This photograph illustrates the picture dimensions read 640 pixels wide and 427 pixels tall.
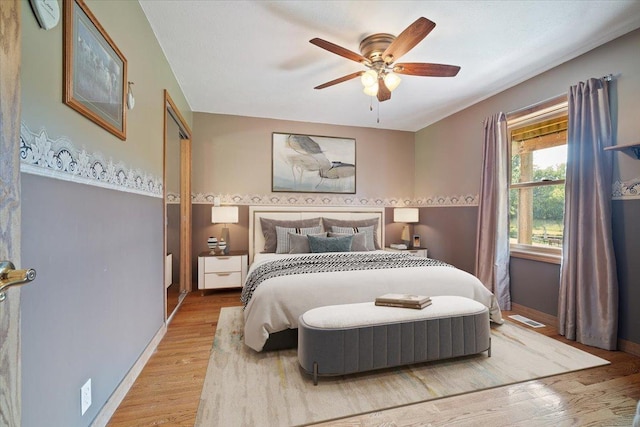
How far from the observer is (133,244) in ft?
6.28

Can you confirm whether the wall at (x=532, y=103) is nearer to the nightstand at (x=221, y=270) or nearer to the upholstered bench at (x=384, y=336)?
the upholstered bench at (x=384, y=336)

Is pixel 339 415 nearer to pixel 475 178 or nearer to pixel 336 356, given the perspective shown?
pixel 336 356

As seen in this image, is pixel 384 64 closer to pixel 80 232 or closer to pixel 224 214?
pixel 80 232

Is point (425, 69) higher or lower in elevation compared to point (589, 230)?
higher

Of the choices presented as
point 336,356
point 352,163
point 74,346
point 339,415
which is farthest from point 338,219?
point 74,346

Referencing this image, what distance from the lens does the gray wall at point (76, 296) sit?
1.02 m

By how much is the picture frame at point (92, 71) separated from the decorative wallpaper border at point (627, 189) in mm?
3722

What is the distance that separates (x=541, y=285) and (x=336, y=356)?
8.25 feet

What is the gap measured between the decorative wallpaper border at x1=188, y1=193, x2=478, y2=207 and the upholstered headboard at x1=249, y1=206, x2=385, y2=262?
134mm

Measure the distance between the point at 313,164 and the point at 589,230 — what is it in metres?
3.36

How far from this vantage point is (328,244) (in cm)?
358

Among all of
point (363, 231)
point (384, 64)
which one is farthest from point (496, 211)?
point (384, 64)

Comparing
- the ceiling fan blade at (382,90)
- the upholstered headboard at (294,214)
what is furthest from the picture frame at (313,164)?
the ceiling fan blade at (382,90)

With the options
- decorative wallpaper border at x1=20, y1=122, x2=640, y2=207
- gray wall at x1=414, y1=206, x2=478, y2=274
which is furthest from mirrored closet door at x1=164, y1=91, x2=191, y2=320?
gray wall at x1=414, y1=206, x2=478, y2=274
